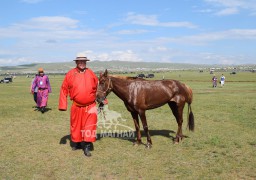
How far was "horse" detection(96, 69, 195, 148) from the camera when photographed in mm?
8742

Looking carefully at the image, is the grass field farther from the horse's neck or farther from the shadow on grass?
the horse's neck

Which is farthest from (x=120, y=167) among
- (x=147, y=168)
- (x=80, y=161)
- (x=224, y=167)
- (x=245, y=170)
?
(x=245, y=170)

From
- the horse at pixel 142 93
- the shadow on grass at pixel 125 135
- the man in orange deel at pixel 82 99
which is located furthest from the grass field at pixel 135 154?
the horse at pixel 142 93

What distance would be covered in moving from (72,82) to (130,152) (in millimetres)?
2641

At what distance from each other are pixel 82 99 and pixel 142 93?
75.5 inches

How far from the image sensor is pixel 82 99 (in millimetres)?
8148

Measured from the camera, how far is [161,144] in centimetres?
933

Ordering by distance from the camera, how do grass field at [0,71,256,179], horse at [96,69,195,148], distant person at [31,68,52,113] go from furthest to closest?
distant person at [31,68,52,113]
horse at [96,69,195,148]
grass field at [0,71,256,179]

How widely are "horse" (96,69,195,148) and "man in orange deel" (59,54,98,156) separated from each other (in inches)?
13.5

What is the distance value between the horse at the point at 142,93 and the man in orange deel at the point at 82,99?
0.34 m

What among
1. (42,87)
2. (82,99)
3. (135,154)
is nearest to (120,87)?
(82,99)

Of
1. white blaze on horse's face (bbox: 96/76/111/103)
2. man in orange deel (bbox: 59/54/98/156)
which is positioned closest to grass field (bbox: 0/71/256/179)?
man in orange deel (bbox: 59/54/98/156)

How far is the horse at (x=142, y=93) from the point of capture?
8742mm

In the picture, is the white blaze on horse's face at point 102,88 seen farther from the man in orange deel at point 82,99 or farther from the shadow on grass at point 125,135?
the shadow on grass at point 125,135
